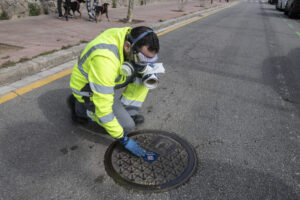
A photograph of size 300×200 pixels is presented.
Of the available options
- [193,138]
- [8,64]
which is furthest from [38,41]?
[193,138]

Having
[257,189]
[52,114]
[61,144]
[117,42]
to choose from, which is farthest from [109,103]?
[257,189]

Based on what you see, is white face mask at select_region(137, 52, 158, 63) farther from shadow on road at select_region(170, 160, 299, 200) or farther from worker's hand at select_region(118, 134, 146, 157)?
shadow on road at select_region(170, 160, 299, 200)

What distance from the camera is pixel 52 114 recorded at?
8.83 ft

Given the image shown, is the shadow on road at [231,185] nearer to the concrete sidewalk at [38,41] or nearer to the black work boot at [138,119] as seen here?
the black work boot at [138,119]

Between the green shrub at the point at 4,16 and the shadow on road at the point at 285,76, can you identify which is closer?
the shadow on road at the point at 285,76

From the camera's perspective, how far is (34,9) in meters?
8.25

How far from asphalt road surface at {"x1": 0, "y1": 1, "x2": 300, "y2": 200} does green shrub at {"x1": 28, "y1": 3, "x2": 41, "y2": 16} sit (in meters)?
6.08

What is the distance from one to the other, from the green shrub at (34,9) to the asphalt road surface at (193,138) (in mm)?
6082

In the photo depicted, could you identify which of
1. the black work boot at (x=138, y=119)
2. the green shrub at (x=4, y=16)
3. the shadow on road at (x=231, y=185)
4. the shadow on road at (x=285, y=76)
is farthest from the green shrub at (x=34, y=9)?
the shadow on road at (x=231, y=185)

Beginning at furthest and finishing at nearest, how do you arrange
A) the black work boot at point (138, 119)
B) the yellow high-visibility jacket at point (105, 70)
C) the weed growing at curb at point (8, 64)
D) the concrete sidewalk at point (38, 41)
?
the concrete sidewalk at point (38, 41) → the weed growing at curb at point (8, 64) → the black work boot at point (138, 119) → the yellow high-visibility jacket at point (105, 70)

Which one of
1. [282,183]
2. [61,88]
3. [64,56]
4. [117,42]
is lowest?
[282,183]

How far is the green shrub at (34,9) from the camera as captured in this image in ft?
26.7

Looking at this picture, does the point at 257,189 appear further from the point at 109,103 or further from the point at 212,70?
the point at 212,70

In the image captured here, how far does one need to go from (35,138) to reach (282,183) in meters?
2.29
